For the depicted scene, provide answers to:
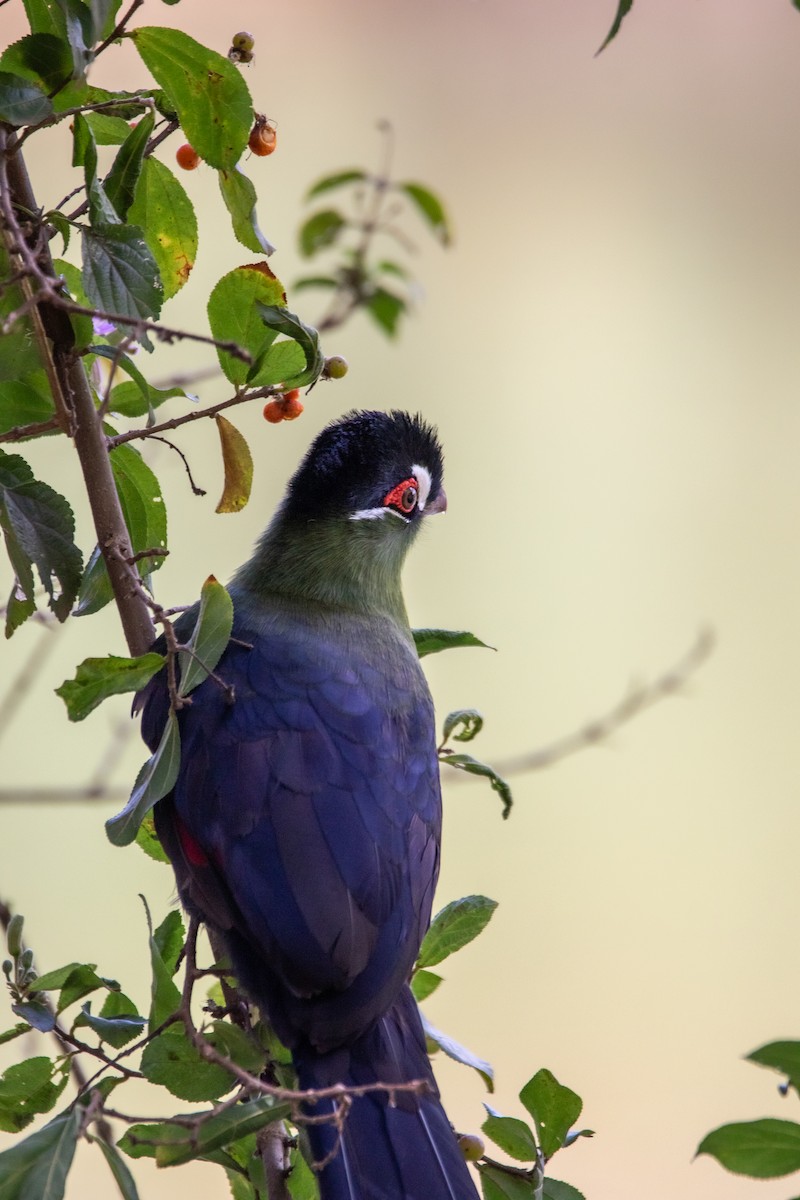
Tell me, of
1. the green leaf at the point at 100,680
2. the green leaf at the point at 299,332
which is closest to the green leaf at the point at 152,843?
the green leaf at the point at 100,680

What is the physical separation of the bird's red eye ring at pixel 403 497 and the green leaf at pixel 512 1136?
945 mm

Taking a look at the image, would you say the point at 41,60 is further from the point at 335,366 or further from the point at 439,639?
the point at 439,639

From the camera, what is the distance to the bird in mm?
1417

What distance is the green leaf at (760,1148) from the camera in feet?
3.33

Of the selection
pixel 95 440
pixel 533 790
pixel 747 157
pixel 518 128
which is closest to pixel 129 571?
pixel 95 440

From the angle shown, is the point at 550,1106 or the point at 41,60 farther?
the point at 550,1106

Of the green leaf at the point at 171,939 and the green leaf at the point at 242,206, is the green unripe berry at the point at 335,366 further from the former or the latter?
the green leaf at the point at 171,939

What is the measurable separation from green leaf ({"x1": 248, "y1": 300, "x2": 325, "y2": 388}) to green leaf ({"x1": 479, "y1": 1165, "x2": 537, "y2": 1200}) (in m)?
0.86

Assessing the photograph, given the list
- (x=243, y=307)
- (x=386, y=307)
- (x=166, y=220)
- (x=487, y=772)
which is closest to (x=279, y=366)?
(x=243, y=307)

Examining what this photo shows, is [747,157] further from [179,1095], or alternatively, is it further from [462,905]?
[179,1095]

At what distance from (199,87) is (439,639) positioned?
0.72 meters

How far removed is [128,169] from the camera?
131cm

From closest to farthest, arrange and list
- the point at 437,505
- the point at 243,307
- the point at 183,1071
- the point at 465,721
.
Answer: the point at 183,1071, the point at 243,307, the point at 465,721, the point at 437,505

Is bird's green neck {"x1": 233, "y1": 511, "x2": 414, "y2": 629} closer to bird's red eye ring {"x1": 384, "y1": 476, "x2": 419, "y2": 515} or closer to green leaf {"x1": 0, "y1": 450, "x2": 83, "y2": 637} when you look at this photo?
bird's red eye ring {"x1": 384, "y1": 476, "x2": 419, "y2": 515}
